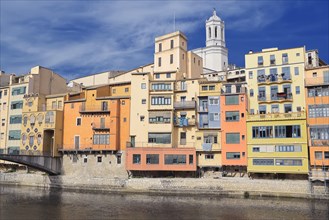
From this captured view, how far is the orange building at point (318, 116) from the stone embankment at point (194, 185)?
3.82 meters

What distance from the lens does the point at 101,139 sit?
60625 mm

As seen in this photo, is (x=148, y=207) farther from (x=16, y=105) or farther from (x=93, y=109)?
(x=16, y=105)

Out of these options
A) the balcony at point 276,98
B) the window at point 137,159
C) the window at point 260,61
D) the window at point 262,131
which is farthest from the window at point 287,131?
the window at point 137,159

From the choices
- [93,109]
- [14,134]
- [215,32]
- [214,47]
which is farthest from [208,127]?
[215,32]

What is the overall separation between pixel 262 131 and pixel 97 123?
87.8 ft

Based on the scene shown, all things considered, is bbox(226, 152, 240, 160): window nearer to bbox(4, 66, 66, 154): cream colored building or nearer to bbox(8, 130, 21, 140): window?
bbox(4, 66, 66, 154): cream colored building

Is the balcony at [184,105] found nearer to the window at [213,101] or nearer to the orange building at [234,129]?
the window at [213,101]

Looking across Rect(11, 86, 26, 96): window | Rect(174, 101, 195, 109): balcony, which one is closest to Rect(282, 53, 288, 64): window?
Rect(174, 101, 195, 109): balcony

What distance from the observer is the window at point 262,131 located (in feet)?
169

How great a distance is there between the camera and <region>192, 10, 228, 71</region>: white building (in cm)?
10169

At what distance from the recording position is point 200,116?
57562mm

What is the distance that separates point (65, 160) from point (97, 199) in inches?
733

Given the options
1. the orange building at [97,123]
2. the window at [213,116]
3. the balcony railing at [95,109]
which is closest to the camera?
the window at [213,116]

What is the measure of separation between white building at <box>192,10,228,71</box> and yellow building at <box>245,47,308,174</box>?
4363 cm
